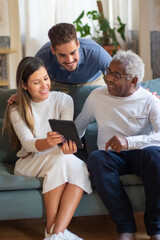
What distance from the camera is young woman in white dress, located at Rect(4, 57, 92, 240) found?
2283mm

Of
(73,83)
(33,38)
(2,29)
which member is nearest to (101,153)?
(73,83)

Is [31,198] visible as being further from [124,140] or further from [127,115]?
[127,115]

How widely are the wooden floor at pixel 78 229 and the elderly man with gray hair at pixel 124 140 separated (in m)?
0.30

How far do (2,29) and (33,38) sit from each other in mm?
563

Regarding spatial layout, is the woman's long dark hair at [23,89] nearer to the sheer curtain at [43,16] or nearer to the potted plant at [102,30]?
the potted plant at [102,30]

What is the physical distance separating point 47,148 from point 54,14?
3819 millimetres

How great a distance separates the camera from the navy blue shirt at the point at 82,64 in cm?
290

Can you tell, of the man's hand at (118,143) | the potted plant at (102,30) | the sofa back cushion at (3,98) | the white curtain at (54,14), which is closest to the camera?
the man's hand at (118,143)

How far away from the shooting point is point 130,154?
2.47 metres

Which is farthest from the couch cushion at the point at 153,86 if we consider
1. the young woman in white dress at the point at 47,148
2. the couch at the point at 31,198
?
the couch at the point at 31,198

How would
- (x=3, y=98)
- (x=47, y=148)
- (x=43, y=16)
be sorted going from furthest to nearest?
(x=43, y=16), (x=3, y=98), (x=47, y=148)

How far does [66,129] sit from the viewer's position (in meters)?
2.29

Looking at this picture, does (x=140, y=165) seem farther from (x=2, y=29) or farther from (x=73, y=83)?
(x=2, y=29)

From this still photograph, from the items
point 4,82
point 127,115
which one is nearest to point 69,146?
point 127,115
